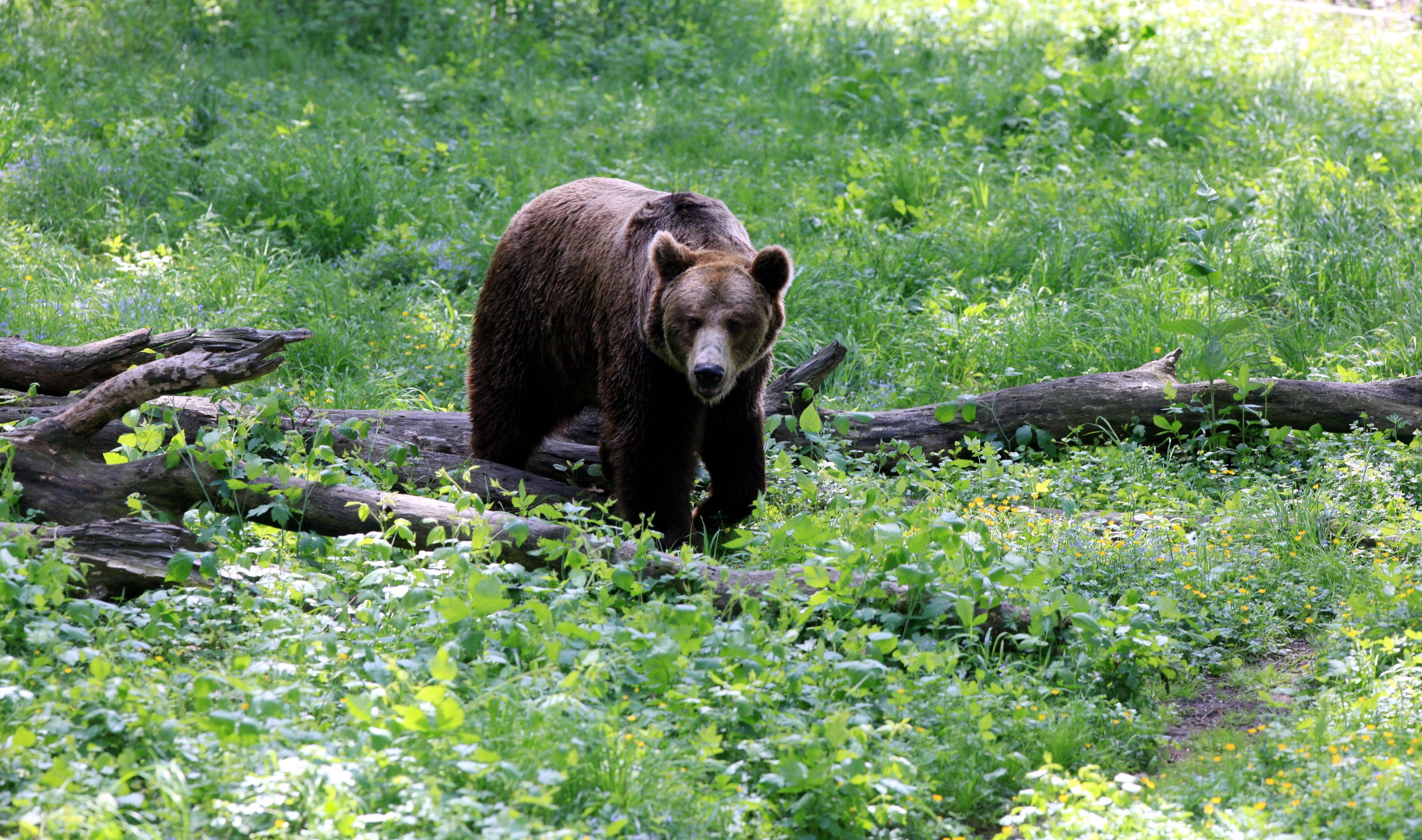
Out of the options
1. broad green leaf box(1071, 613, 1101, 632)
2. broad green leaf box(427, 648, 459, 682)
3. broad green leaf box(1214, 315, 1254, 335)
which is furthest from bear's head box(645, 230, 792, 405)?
broad green leaf box(1214, 315, 1254, 335)

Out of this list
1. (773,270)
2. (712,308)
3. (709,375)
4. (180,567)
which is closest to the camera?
(180,567)

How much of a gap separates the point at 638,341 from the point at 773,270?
23.8 inches

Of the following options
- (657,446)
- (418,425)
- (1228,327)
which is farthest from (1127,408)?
(418,425)

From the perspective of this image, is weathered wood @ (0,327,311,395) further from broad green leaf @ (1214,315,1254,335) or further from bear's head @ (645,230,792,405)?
broad green leaf @ (1214,315,1254,335)

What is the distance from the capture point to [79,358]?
4.93 metres

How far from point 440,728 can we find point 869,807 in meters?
1.02

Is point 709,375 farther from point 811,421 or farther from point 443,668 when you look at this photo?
point 443,668

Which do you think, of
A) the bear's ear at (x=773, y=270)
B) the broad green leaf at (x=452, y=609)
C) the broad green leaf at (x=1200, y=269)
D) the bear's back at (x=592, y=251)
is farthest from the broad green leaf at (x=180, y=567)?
the broad green leaf at (x=1200, y=269)

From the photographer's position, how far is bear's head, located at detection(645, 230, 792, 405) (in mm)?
4504

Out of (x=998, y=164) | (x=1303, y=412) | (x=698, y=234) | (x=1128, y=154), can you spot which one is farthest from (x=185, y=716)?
(x=1128, y=154)

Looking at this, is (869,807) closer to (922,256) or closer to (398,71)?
(922,256)

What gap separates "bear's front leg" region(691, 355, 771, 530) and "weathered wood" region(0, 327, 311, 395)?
165 cm

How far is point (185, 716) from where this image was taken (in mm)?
2912

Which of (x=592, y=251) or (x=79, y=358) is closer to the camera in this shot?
(x=79, y=358)
